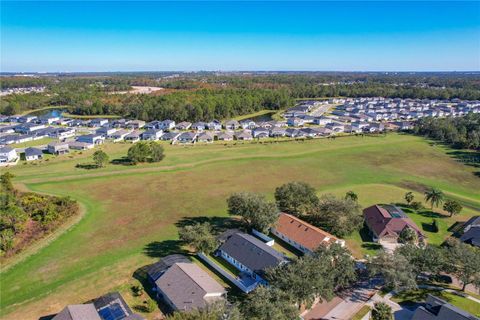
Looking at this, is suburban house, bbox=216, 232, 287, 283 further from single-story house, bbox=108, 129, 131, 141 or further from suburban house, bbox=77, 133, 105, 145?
single-story house, bbox=108, 129, 131, 141

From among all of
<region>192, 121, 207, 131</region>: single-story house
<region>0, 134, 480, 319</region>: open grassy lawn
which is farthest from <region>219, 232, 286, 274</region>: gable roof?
<region>192, 121, 207, 131</region>: single-story house

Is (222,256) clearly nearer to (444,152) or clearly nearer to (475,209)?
(475,209)

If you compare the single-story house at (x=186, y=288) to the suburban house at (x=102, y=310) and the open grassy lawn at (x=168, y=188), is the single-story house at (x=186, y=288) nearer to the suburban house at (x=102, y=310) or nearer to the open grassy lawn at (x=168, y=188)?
the suburban house at (x=102, y=310)

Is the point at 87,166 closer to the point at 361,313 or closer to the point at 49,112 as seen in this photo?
the point at 361,313

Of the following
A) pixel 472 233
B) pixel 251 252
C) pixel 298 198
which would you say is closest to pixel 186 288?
pixel 251 252

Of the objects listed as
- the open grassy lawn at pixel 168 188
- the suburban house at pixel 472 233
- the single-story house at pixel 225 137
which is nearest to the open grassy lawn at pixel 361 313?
the open grassy lawn at pixel 168 188

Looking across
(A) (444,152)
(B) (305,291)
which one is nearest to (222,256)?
(B) (305,291)
